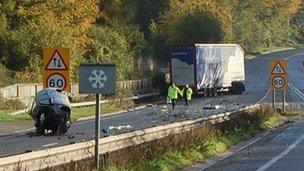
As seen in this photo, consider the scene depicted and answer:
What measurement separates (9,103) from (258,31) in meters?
94.3

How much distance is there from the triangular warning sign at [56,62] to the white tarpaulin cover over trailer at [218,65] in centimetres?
4023

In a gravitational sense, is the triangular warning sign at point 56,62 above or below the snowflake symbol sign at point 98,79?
above

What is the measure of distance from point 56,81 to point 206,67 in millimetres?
42172

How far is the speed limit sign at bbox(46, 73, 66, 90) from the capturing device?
1823cm

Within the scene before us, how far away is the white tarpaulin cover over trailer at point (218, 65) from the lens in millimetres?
59188

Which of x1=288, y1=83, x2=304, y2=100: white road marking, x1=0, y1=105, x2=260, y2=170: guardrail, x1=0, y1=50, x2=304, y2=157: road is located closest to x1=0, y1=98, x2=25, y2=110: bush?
x1=0, y1=50, x2=304, y2=157: road

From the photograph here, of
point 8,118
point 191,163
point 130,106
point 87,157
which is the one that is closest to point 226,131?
point 191,163

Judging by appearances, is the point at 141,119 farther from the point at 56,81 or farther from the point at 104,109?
the point at 56,81

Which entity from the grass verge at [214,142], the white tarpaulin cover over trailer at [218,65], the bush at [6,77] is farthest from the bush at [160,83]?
the grass verge at [214,142]

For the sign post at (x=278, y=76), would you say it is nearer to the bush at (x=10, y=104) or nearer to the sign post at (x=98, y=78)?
the bush at (x=10, y=104)

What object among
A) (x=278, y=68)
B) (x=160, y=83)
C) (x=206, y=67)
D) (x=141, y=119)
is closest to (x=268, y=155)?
(x=141, y=119)

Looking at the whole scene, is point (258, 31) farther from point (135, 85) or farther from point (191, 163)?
point (191, 163)

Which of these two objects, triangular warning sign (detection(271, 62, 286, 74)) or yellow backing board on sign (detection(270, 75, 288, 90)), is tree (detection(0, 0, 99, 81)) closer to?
triangular warning sign (detection(271, 62, 286, 74))

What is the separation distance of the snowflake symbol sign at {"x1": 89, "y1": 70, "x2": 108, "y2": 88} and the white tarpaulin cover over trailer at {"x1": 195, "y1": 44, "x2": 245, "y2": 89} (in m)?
45.5
